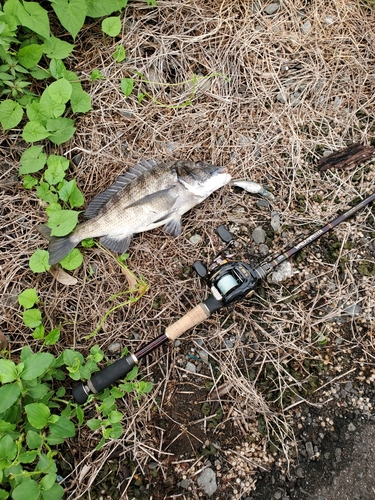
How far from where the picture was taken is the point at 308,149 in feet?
12.3

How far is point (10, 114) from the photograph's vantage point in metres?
3.29

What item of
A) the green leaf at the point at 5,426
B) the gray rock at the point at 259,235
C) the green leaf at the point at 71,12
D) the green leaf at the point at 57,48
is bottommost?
the gray rock at the point at 259,235

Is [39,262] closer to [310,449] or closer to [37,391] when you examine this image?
[37,391]

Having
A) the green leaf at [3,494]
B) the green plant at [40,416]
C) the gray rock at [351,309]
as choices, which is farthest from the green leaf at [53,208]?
the gray rock at [351,309]

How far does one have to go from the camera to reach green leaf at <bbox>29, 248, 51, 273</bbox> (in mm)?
3205

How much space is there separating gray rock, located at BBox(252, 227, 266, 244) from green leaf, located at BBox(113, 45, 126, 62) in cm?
194

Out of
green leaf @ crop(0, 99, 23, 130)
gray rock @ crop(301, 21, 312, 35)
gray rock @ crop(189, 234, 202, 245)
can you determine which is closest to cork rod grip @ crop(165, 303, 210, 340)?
gray rock @ crop(189, 234, 202, 245)

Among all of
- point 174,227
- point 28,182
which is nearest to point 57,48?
point 28,182

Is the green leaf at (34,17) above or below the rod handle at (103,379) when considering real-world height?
above

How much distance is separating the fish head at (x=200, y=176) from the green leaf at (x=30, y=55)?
1442mm

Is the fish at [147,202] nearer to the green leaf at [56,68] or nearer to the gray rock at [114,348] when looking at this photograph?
the gray rock at [114,348]

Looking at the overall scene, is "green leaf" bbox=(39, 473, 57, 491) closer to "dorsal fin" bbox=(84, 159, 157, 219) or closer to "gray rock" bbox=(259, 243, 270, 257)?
"dorsal fin" bbox=(84, 159, 157, 219)

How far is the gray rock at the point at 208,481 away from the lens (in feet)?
10.1

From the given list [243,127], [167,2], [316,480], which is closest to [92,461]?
[316,480]
